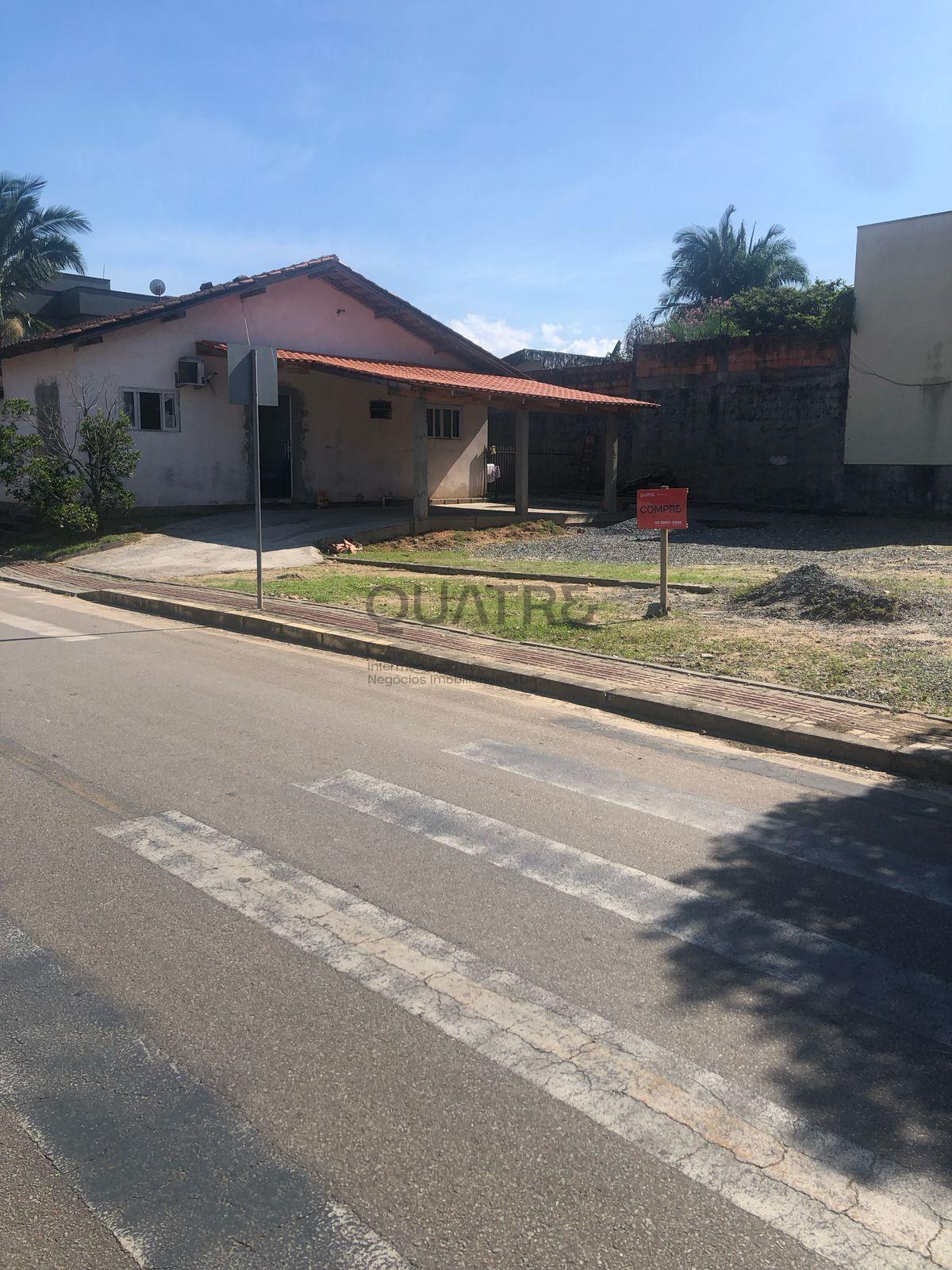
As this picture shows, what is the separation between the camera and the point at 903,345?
2312 centimetres

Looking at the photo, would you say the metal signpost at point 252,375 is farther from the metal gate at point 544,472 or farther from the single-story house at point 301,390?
the metal gate at point 544,472

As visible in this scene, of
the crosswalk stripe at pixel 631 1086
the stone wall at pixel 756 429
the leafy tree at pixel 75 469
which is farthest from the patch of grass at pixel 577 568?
the crosswalk stripe at pixel 631 1086

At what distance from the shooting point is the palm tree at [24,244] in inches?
1426

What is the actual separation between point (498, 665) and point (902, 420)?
17.8 meters

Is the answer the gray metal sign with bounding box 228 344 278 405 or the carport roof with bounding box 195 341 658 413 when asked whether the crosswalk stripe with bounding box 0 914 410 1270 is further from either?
the carport roof with bounding box 195 341 658 413

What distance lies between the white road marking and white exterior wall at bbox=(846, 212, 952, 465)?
18.9 metres

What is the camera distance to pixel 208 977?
374cm

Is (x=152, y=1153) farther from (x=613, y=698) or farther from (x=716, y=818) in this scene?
(x=613, y=698)

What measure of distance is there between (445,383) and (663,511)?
1094 cm

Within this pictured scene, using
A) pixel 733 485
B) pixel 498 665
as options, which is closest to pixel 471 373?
pixel 733 485

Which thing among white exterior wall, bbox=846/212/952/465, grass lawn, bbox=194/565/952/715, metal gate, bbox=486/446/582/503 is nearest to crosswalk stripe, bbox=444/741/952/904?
grass lawn, bbox=194/565/952/715

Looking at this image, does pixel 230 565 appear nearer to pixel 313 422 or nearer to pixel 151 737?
pixel 313 422

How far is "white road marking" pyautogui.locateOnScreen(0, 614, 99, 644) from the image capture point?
10.9m

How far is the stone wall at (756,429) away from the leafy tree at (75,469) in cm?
1319
